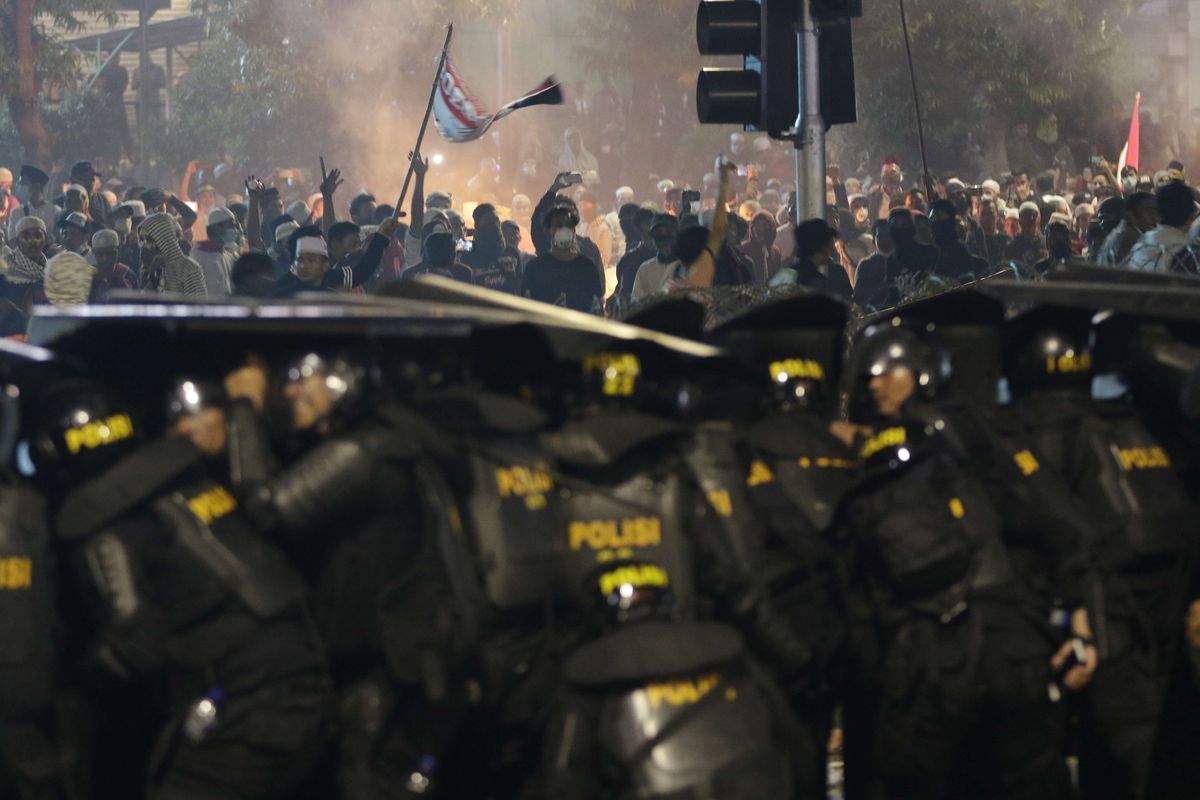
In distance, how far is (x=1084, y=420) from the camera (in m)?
6.54

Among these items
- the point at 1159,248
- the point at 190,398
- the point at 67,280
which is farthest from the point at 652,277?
the point at 190,398

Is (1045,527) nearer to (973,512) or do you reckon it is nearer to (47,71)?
(973,512)

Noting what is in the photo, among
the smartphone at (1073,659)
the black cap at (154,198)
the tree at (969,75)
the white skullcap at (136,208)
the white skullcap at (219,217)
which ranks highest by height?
the tree at (969,75)

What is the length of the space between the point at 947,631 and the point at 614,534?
116 cm

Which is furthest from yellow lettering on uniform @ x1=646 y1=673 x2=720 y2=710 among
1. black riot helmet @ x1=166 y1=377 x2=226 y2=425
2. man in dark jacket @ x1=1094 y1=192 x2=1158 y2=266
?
man in dark jacket @ x1=1094 y1=192 x2=1158 y2=266

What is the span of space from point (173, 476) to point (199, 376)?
84 centimetres

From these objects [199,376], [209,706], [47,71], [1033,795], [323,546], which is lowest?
[1033,795]

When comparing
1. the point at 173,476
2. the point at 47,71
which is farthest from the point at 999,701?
the point at 47,71

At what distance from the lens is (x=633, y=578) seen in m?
5.18

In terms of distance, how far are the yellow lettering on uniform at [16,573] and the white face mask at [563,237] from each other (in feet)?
22.5

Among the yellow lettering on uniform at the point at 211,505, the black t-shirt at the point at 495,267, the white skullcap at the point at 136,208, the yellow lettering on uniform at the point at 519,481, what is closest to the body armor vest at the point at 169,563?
the yellow lettering on uniform at the point at 211,505

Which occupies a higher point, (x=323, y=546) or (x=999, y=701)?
(x=323, y=546)

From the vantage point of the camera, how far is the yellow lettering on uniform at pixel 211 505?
544 centimetres

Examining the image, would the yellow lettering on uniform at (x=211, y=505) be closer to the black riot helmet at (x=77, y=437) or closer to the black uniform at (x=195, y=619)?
the black uniform at (x=195, y=619)
